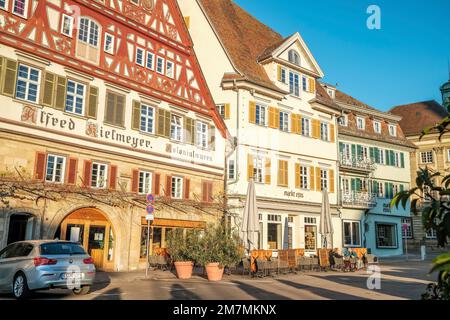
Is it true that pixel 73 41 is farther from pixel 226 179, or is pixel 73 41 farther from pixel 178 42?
pixel 226 179

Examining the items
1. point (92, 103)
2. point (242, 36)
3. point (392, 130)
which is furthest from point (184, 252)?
point (392, 130)

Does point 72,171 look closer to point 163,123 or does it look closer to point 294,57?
point 163,123

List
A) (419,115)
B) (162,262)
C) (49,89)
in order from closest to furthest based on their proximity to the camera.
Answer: (49,89)
(162,262)
(419,115)

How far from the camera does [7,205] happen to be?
15.9 m

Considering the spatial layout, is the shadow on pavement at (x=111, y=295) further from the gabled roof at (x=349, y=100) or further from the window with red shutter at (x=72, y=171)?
the gabled roof at (x=349, y=100)

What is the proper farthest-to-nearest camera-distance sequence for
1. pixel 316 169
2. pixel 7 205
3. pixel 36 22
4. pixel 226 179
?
pixel 316 169 → pixel 226 179 → pixel 36 22 → pixel 7 205

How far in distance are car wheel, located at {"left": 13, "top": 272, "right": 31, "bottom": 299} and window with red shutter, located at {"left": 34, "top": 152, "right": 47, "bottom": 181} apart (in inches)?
260

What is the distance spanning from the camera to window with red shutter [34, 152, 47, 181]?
17.0 metres

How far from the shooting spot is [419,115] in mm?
58094

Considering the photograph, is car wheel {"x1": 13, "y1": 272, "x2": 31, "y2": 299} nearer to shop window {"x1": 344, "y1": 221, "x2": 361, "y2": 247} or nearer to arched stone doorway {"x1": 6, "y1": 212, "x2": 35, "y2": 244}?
arched stone doorway {"x1": 6, "y1": 212, "x2": 35, "y2": 244}

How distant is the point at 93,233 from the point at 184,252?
14.8 ft

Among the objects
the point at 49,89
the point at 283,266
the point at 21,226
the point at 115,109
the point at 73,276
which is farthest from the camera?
the point at 115,109
